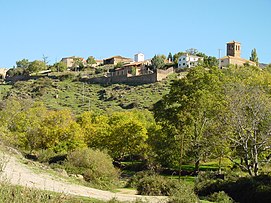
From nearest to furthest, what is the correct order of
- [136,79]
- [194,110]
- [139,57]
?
[194,110] → [136,79] → [139,57]

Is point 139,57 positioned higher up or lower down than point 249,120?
higher up

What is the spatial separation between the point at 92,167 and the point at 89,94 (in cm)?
7235

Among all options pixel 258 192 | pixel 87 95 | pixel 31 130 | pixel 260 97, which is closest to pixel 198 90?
pixel 260 97

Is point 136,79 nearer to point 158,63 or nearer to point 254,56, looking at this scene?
point 158,63

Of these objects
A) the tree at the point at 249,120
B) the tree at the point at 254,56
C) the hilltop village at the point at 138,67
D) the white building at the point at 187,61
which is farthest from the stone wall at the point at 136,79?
the tree at the point at 249,120

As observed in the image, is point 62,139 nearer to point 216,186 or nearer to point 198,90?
point 198,90

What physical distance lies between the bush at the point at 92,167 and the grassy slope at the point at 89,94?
5142 centimetres

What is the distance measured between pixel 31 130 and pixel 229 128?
20867mm

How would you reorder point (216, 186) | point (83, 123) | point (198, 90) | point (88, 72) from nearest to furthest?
point (216, 186) → point (198, 90) → point (83, 123) → point (88, 72)

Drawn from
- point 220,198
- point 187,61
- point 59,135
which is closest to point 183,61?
point 187,61

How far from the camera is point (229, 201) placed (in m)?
19.7

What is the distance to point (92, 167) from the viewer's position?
25938 mm

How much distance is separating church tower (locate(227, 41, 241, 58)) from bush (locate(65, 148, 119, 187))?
113270 millimetres

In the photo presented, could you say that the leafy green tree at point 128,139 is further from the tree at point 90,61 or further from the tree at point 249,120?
the tree at point 90,61
